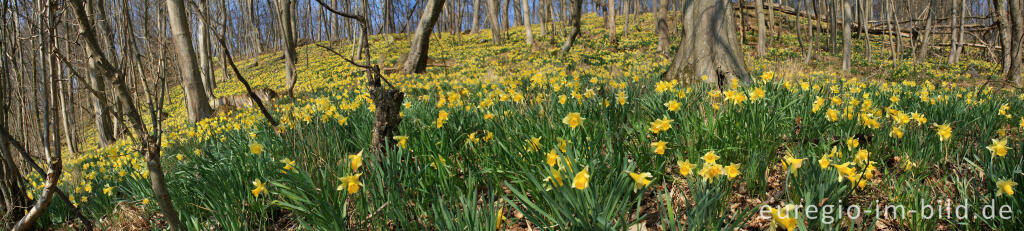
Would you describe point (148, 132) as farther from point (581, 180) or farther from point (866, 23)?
point (866, 23)

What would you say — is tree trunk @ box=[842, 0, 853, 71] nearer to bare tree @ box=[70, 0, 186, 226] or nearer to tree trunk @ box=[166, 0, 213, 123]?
bare tree @ box=[70, 0, 186, 226]

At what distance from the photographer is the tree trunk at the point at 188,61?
7523mm

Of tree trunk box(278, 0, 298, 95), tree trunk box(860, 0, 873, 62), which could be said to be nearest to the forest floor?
tree trunk box(278, 0, 298, 95)

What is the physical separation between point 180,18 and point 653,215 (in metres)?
8.70

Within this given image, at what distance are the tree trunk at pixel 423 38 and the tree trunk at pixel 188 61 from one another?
12.5ft

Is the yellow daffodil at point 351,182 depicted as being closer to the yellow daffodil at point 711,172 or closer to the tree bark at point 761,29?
the yellow daffodil at point 711,172

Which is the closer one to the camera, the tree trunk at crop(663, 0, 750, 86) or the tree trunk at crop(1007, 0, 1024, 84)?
the tree trunk at crop(663, 0, 750, 86)

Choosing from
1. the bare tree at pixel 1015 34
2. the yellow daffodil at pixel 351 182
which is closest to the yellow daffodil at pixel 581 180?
the yellow daffodil at pixel 351 182

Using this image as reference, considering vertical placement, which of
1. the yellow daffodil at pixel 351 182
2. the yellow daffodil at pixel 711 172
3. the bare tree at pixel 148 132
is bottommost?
the yellow daffodil at pixel 711 172

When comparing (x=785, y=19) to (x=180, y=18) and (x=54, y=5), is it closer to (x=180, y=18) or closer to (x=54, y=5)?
(x=180, y=18)

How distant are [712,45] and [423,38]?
20.5ft

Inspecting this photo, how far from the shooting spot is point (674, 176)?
199 centimetres

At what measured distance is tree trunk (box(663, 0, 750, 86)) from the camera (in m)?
4.64

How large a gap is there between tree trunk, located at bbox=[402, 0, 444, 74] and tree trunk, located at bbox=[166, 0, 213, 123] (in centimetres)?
380
